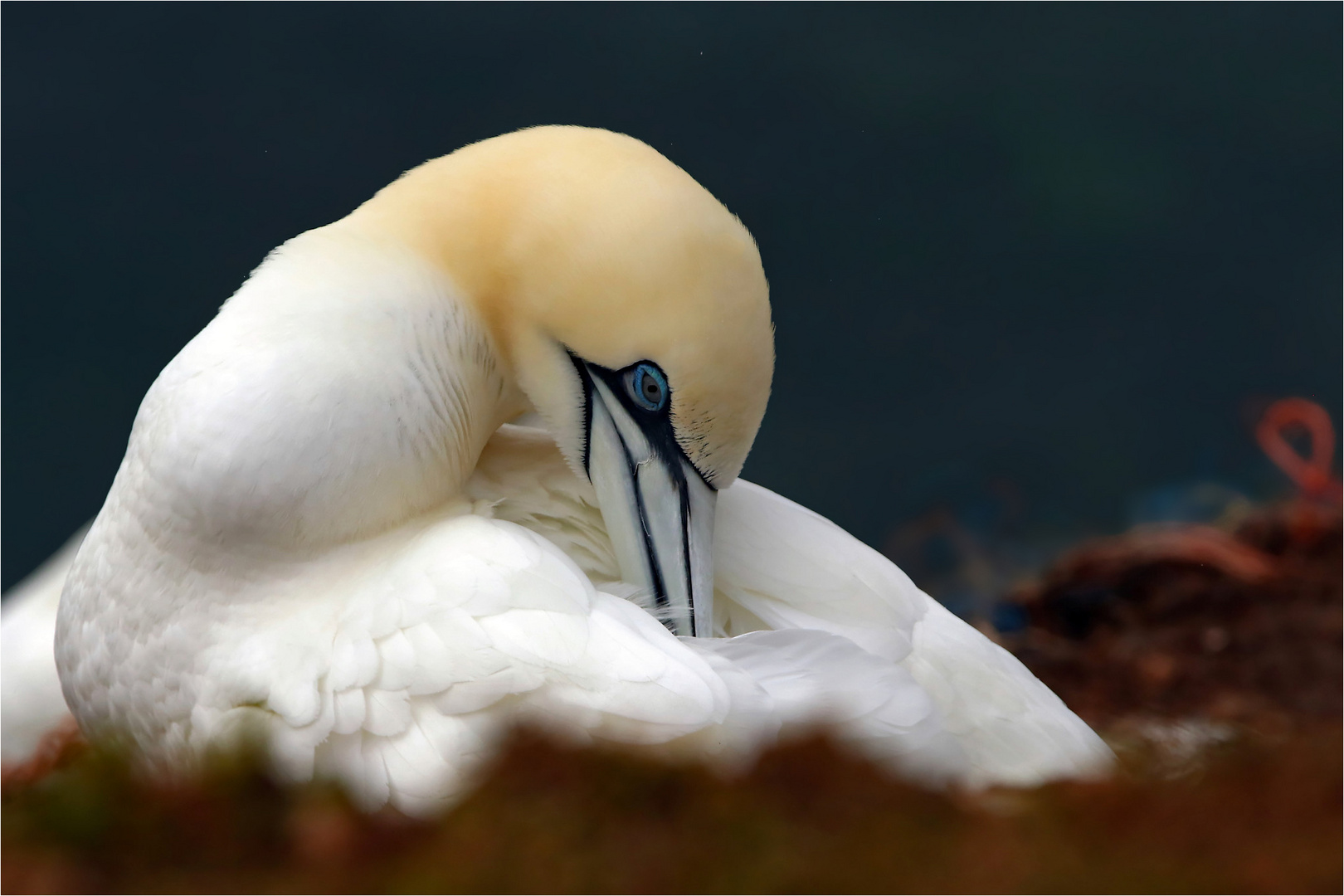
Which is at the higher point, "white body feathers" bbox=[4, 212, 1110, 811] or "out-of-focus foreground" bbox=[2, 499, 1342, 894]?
"white body feathers" bbox=[4, 212, 1110, 811]

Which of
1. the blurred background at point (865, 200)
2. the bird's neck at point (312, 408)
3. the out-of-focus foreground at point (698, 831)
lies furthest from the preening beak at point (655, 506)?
the blurred background at point (865, 200)

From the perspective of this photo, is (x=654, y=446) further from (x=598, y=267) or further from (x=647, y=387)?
(x=598, y=267)

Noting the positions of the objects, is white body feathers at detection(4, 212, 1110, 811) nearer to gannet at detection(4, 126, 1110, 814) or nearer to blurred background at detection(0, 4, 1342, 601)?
gannet at detection(4, 126, 1110, 814)

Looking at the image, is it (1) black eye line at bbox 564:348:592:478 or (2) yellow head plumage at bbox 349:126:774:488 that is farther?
(1) black eye line at bbox 564:348:592:478

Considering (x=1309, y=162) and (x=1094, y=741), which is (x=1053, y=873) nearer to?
(x=1094, y=741)

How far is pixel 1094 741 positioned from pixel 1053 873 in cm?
173

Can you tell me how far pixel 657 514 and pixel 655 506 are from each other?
0.01m

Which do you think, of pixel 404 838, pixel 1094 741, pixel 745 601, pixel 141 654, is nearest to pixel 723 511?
pixel 745 601

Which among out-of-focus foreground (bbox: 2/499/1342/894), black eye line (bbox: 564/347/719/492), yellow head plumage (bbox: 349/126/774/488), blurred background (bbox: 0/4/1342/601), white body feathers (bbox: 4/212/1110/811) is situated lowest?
out-of-focus foreground (bbox: 2/499/1342/894)

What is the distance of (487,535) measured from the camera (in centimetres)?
207

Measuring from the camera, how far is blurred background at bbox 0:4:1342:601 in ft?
15.1

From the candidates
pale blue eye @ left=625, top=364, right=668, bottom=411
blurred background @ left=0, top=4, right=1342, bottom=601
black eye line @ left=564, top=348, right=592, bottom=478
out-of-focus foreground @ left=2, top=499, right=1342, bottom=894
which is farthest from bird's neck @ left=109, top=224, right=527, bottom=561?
blurred background @ left=0, top=4, right=1342, bottom=601

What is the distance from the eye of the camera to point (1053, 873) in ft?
2.80

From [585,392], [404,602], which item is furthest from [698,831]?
[585,392]
